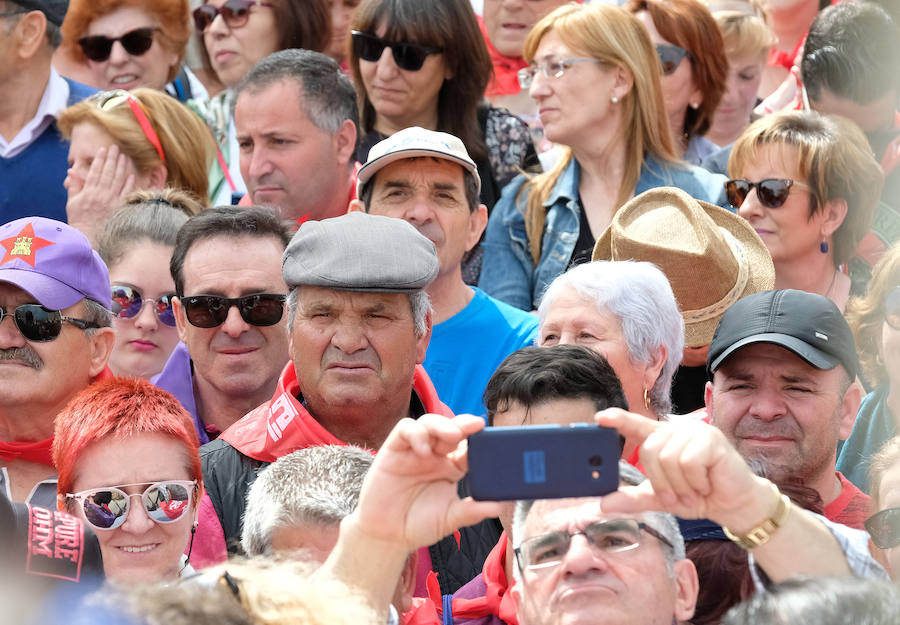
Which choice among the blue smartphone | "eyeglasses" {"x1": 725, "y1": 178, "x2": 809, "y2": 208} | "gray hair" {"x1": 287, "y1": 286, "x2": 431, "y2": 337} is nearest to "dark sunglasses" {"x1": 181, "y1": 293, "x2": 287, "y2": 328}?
"gray hair" {"x1": 287, "y1": 286, "x2": 431, "y2": 337}

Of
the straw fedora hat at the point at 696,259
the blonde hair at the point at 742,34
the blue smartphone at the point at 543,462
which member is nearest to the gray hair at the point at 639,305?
the straw fedora hat at the point at 696,259

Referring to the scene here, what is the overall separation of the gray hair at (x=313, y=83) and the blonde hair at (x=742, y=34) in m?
2.07

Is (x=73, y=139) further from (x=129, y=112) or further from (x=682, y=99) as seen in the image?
(x=682, y=99)

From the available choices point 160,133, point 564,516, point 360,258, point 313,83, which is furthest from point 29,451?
point 313,83

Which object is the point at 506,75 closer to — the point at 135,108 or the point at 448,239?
the point at 135,108

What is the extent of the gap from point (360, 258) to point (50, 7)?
2475mm

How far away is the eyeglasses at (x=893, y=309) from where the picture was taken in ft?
14.4

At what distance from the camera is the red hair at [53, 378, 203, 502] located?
144 inches

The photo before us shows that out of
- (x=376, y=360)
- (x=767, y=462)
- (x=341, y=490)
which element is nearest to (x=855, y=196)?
(x=767, y=462)

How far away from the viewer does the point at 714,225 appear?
486 cm

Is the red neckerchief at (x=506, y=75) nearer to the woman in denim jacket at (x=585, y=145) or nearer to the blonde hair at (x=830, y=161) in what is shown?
Result: the woman in denim jacket at (x=585, y=145)

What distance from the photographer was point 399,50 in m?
5.89

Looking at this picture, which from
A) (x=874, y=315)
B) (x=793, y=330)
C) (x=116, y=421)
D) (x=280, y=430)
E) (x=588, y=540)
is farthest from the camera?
(x=874, y=315)

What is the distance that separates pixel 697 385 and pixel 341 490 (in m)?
1.95
